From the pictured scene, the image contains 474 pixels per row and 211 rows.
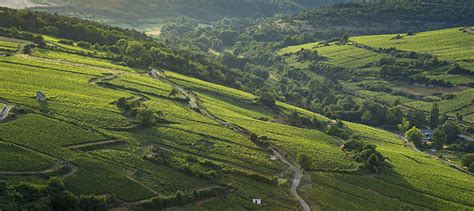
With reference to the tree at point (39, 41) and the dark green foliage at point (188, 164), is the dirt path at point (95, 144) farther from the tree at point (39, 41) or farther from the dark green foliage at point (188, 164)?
the tree at point (39, 41)

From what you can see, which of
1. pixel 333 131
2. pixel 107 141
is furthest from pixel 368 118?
pixel 107 141

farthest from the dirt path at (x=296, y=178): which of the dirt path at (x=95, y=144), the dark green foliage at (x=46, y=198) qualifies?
the dark green foliage at (x=46, y=198)

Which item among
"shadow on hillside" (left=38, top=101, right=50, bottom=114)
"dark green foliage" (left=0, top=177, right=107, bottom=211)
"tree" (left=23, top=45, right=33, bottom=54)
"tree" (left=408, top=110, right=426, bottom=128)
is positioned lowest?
"tree" (left=408, top=110, right=426, bottom=128)

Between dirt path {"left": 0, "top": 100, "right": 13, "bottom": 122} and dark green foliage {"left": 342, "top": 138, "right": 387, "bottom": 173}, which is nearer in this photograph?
dirt path {"left": 0, "top": 100, "right": 13, "bottom": 122}

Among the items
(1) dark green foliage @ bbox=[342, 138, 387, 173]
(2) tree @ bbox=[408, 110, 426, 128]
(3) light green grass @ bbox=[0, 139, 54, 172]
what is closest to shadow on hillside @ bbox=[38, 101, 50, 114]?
(3) light green grass @ bbox=[0, 139, 54, 172]

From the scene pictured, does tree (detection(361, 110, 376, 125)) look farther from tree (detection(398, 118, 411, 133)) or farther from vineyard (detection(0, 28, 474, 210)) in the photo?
vineyard (detection(0, 28, 474, 210))
